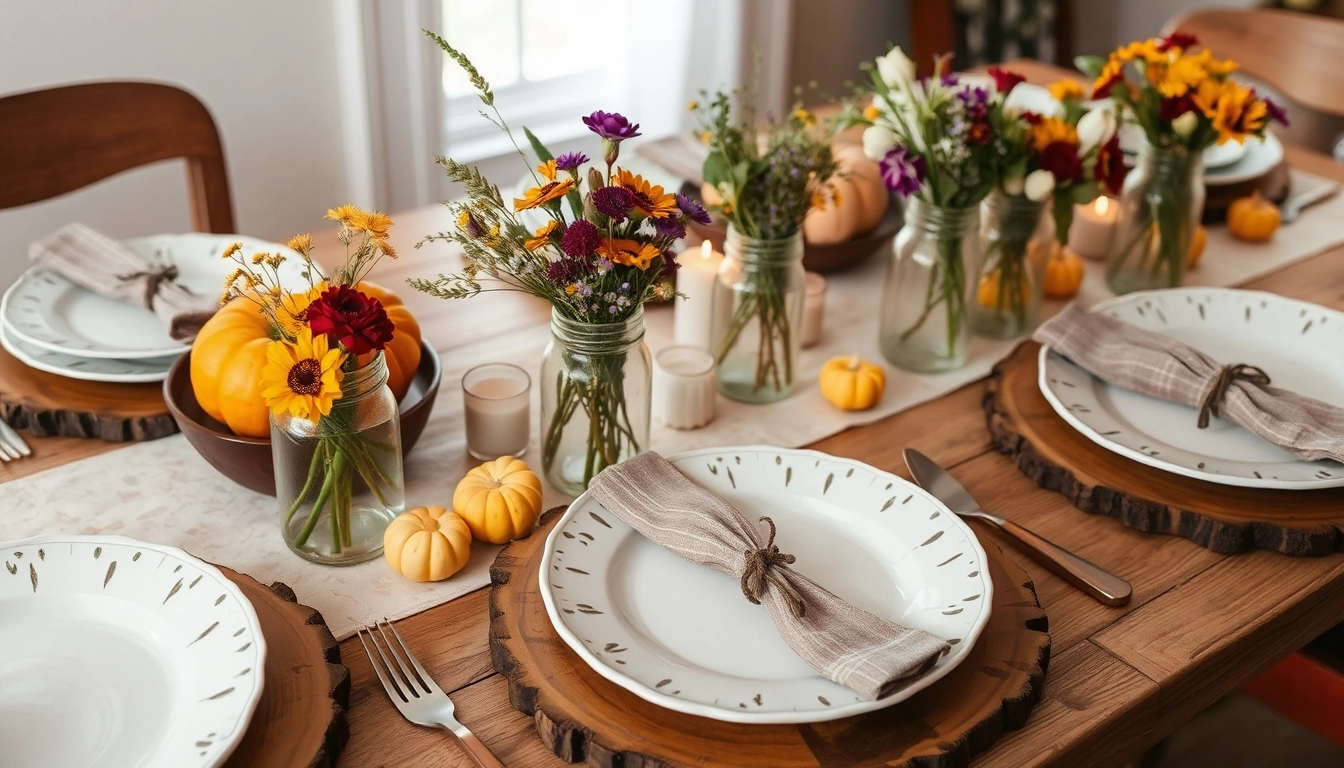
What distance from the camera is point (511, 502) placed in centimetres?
102

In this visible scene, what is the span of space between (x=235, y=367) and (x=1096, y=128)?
0.93 m

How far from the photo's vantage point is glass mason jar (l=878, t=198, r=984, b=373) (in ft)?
4.17

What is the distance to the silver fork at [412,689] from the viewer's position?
0.81 m

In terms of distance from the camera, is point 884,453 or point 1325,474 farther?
point 884,453

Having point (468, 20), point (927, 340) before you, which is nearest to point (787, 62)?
point (468, 20)

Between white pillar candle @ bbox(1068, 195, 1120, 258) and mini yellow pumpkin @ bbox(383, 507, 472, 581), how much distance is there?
1019mm

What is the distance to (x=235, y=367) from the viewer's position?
3.28ft

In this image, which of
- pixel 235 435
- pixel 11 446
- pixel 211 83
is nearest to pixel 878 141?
pixel 235 435

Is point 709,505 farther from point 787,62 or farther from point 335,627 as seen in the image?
point 787,62

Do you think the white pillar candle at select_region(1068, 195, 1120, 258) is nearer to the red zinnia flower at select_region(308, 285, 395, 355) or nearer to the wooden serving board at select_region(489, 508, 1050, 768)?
the wooden serving board at select_region(489, 508, 1050, 768)

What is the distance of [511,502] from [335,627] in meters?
0.18

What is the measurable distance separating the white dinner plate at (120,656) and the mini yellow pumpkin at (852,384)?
26.1 inches

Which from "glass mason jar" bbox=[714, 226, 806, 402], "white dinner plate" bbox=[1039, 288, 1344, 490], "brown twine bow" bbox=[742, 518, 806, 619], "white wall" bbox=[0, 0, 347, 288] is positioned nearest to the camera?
"brown twine bow" bbox=[742, 518, 806, 619]

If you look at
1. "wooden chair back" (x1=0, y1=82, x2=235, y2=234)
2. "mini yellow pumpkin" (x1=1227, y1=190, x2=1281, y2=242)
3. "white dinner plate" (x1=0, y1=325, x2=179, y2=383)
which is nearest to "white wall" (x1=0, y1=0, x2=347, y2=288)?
"wooden chair back" (x1=0, y1=82, x2=235, y2=234)
